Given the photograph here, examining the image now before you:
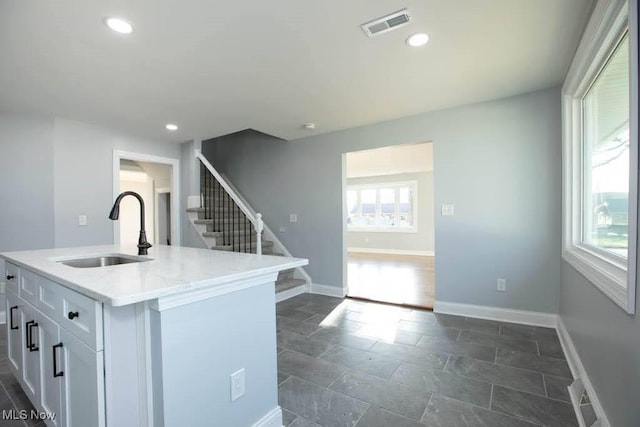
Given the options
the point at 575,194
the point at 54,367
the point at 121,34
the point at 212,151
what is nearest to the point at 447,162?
the point at 575,194

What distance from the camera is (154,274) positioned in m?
1.29

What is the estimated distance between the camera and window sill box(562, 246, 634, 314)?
1.33 m

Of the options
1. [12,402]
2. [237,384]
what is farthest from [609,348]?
[12,402]

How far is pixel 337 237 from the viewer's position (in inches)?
166

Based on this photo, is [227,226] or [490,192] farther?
[227,226]

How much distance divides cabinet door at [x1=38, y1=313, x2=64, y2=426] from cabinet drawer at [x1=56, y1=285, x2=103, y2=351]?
15 cm

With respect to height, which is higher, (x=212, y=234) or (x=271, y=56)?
(x=271, y=56)

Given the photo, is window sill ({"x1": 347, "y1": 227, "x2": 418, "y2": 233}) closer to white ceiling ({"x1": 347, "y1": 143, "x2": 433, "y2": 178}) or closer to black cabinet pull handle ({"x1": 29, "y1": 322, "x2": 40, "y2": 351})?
white ceiling ({"x1": 347, "y1": 143, "x2": 433, "y2": 178})

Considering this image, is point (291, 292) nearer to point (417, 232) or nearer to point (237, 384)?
point (237, 384)

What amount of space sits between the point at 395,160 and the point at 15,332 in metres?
6.30

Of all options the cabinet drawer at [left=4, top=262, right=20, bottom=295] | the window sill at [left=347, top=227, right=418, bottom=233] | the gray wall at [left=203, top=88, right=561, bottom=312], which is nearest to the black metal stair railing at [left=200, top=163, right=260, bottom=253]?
the gray wall at [left=203, top=88, right=561, bottom=312]

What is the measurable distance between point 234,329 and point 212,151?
5.23 meters

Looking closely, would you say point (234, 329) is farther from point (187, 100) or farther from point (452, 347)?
point (187, 100)

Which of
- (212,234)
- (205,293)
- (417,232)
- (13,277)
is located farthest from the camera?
(417,232)
